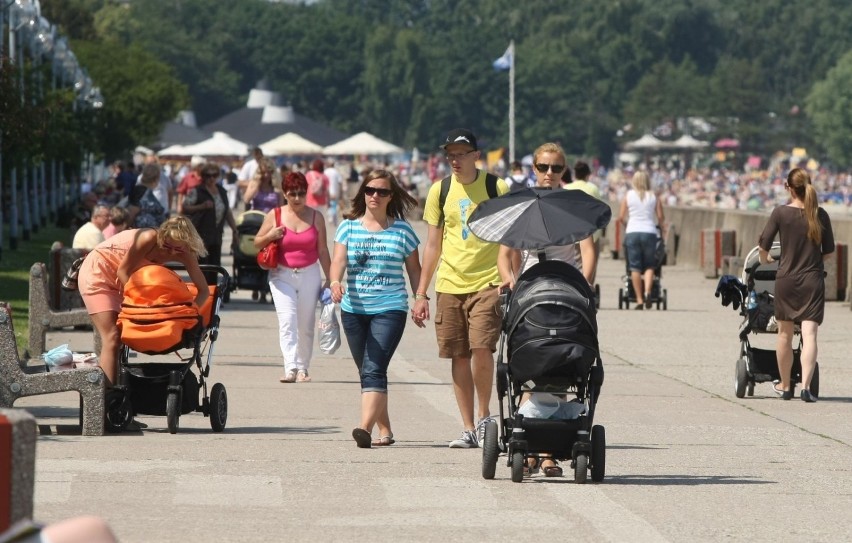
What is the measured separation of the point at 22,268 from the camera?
1158 inches

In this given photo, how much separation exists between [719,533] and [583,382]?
1.51 m

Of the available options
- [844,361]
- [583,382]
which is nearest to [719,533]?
[583,382]

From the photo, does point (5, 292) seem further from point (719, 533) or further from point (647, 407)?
point (719, 533)

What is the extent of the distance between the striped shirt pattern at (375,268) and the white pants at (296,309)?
382cm

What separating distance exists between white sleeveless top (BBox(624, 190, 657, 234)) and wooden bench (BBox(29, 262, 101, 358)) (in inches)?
302

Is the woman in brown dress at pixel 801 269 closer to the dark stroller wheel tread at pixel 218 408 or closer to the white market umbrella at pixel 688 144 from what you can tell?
the dark stroller wheel tread at pixel 218 408

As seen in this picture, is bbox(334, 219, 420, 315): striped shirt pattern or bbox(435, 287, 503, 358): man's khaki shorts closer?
bbox(435, 287, 503, 358): man's khaki shorts

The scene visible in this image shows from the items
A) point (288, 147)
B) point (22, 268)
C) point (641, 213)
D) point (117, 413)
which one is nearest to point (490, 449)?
point (117, 413)

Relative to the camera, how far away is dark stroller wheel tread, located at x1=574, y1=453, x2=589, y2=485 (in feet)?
32.6

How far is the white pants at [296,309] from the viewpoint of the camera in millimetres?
15359

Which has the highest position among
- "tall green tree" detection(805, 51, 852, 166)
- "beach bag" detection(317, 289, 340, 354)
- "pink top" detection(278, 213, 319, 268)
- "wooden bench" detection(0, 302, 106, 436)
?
"tall green tree" detection(805, 51, 852, 166)

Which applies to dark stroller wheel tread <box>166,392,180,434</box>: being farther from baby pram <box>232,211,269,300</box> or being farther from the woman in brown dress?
baby pram <box>232,211,269,300</box>

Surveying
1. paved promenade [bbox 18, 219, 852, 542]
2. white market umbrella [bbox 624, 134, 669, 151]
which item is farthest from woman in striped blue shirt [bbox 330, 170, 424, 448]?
white market umbrella [bbox 624, 134, 669, 151]

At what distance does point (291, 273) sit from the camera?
15578 mm
